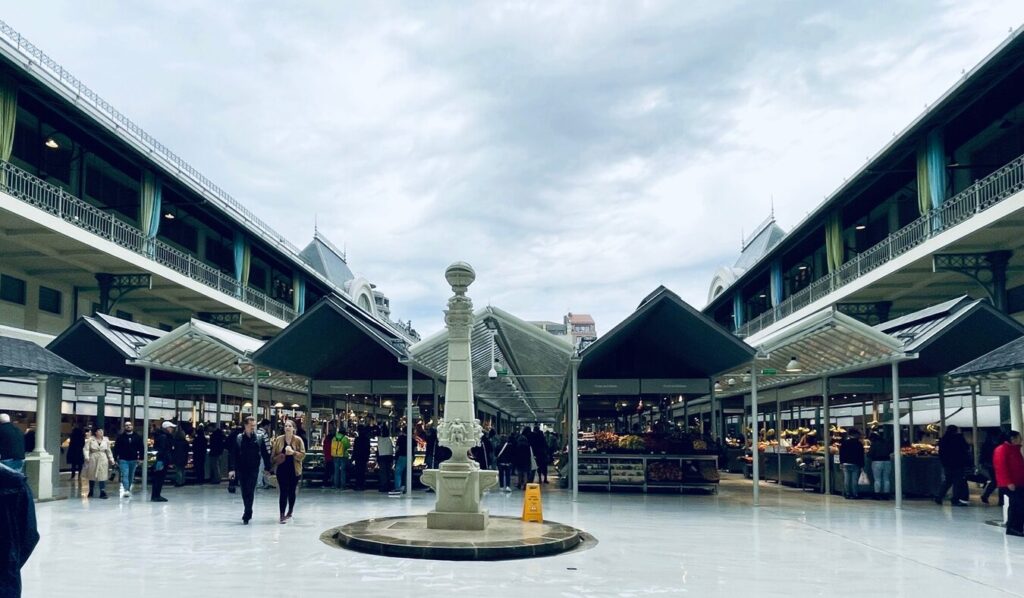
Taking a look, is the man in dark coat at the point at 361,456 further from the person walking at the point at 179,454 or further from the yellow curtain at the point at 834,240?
the yellow curtain at the point at 834,240

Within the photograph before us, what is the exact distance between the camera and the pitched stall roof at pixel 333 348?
19156mm

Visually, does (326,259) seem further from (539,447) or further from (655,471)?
(655,471)

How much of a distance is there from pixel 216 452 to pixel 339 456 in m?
4.06

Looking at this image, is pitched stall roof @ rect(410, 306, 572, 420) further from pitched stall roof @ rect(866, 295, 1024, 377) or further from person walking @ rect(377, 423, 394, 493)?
pitched stall roof @ rect(866, 295, 1024, 377)

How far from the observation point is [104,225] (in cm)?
2805

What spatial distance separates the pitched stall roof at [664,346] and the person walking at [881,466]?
12.4 ft

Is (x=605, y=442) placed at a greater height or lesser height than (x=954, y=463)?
greater

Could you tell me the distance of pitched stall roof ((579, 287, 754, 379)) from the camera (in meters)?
18.7

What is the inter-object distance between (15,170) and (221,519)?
12.4 m

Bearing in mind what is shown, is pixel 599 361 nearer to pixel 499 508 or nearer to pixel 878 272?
pixel 499 508

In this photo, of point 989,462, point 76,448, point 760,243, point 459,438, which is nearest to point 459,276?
point 459,438

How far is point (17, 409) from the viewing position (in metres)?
24.7

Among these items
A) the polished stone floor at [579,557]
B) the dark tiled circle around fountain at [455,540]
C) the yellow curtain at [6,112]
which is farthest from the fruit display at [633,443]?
the yellow curtain at [6,112]

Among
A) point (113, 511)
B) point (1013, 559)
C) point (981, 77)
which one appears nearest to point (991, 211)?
point (981, 77)
